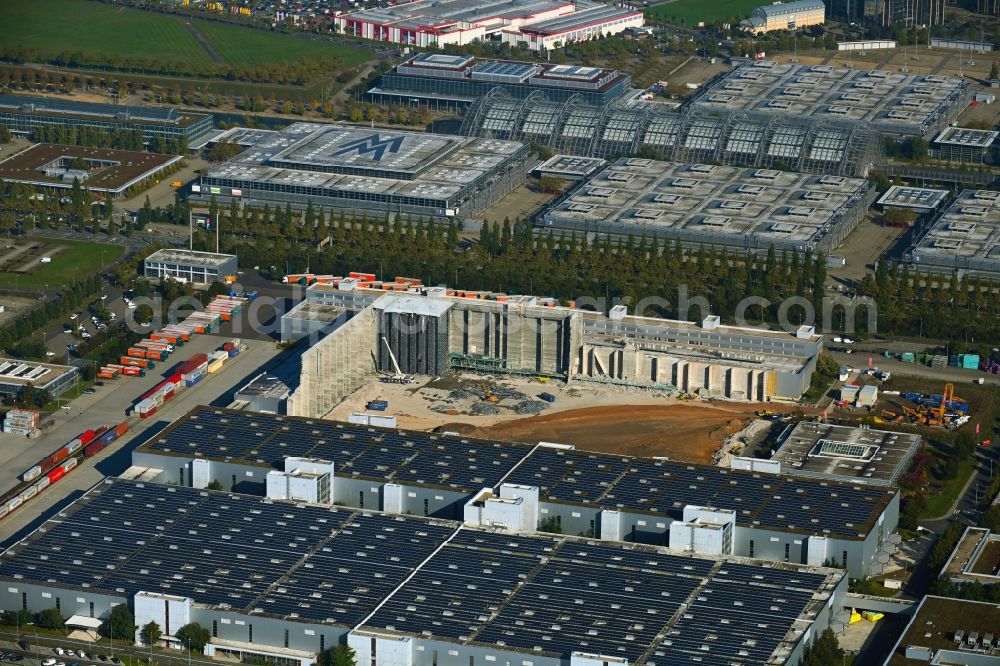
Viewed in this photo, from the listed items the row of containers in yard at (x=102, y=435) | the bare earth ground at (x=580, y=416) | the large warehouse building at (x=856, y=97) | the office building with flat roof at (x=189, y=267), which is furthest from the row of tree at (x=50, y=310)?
the large warehouse building at (x=856, y=97)

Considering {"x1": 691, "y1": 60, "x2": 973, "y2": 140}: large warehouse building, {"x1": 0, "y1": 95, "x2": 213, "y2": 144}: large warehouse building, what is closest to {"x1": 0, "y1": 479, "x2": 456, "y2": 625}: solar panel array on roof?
{"x1": 0, "y1": 95, "x2": 213, "y2": 144}: large warehouse building

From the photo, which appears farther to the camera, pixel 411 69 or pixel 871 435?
pixel 411 69

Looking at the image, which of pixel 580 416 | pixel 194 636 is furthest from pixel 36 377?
pixel 194 636

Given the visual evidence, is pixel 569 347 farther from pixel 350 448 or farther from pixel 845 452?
pixel 350 448

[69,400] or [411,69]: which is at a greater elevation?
[411,69]

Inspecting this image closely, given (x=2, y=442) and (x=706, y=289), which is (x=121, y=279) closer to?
(x=2, y=442)

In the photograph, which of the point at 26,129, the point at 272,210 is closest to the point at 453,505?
the point at 272,210
